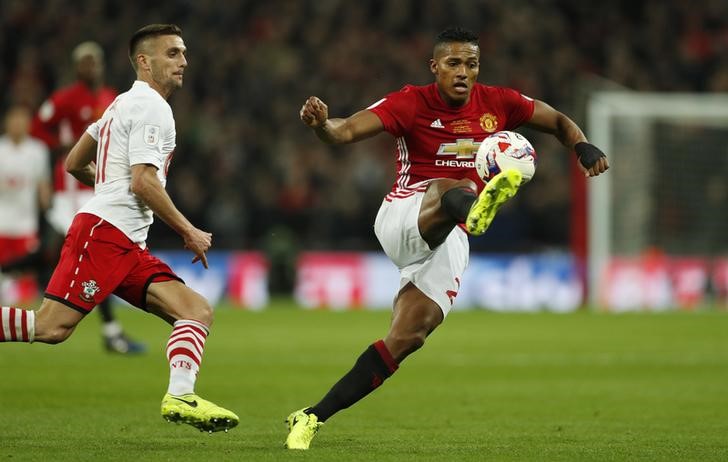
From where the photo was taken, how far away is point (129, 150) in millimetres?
6379

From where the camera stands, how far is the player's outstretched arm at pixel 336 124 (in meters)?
6.30

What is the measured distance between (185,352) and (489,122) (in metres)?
2.11

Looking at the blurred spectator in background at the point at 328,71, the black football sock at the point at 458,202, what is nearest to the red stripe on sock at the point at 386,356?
the black football sock at the point at 458,202

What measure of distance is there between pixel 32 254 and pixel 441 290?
6.93 m

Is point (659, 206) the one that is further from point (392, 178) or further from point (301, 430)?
point (301, 430)

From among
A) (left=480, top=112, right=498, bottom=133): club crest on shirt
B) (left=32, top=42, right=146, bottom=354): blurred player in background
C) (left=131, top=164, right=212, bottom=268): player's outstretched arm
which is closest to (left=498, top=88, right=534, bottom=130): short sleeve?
(left=480, top=112, right=498, bottom=133): club crest on shirt

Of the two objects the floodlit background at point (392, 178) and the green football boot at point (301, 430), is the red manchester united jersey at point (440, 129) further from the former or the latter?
the floodlit background at point (392, 178)

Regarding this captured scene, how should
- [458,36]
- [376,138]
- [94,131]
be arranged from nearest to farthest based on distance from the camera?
1. [94,131]
2. [458,36]
3. [376,138]

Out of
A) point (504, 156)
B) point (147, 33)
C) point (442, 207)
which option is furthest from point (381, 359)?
point (147, 33)

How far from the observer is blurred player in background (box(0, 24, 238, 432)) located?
632 centimetres

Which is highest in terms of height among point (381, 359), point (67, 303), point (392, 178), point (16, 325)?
point (392, 178)

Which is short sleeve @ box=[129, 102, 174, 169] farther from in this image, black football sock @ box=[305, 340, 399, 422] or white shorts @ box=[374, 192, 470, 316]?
black football sock @ box=[305, 340, 399, 422]

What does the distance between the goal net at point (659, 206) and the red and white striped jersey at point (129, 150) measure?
15135 millimetres

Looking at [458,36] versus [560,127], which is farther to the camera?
[560,127]
